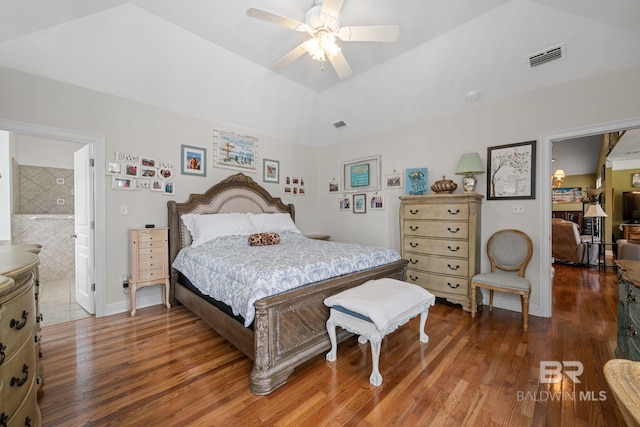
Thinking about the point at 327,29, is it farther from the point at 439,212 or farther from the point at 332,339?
the point at 332,339

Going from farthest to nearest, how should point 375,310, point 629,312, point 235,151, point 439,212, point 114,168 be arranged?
1. point 235,151
2. point 439,212
3. point 114,168
4. point 375,310
5. point 629,312

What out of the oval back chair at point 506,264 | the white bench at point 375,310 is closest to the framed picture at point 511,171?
the oval back chair at point 506,264

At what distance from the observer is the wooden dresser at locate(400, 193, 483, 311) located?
321 cm

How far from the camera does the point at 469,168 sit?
3316mm

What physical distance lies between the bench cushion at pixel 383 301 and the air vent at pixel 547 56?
2774 mm

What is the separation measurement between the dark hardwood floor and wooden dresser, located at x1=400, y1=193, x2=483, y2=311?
54cm

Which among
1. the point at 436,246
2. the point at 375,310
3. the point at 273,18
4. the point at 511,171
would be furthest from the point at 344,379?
the point at 511,171

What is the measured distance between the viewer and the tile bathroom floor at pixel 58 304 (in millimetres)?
3031

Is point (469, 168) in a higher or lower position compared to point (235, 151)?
lower

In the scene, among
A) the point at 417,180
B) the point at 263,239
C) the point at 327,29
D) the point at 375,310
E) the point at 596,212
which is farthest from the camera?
the point at 596,212

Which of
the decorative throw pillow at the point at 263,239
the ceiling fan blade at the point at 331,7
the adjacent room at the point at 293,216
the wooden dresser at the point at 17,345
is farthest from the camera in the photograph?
the decorative throw pillow at the point at 263,239

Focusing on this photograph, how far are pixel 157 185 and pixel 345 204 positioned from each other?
10.1 ft

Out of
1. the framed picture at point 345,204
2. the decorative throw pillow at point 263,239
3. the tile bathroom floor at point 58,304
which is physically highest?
the framed picture at point 345,204

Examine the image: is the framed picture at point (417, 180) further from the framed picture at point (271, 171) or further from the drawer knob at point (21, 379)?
the drawer knob at point (21, 379)
